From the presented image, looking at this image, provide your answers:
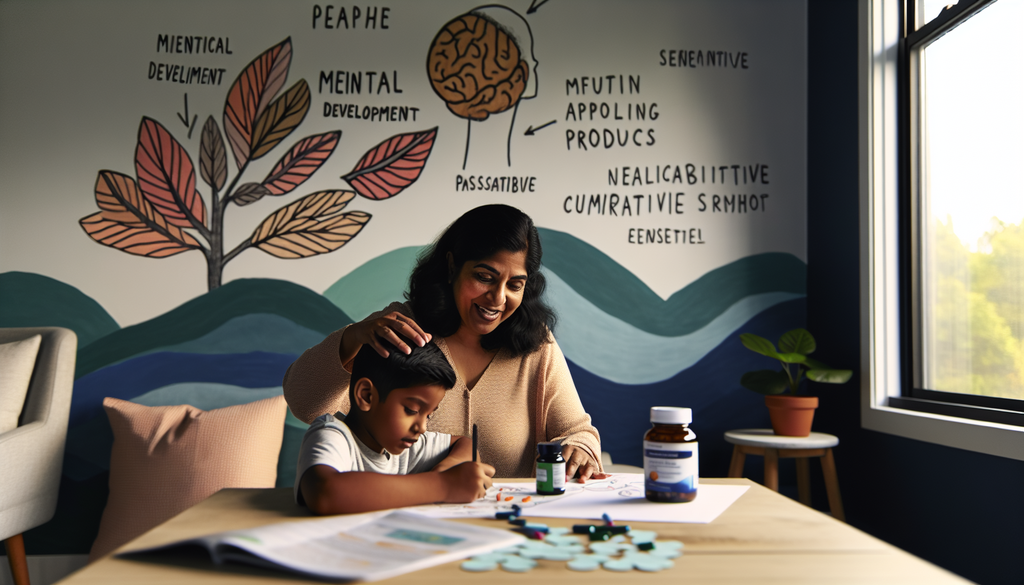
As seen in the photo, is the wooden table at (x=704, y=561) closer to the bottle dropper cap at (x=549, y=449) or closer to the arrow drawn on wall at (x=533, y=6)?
the bottle dropper cap at (x=549, y=449)

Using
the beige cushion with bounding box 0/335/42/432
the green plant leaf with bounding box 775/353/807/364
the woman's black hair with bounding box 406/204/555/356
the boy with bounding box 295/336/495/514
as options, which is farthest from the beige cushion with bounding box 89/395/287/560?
the green plant leaf with bounding box 775/353/807/364

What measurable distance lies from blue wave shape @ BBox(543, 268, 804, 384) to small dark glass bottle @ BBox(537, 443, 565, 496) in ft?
5.55

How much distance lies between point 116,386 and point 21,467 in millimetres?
482

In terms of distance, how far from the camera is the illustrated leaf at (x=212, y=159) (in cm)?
277

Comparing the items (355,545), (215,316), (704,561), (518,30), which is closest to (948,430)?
(704,561)

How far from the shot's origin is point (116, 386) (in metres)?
2.69

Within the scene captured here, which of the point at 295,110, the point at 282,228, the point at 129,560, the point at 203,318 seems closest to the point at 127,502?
the point at 203,318

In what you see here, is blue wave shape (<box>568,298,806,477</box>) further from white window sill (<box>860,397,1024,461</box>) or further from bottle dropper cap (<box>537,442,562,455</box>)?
bottle dropper cap (<box>537,442,562,455</box>)

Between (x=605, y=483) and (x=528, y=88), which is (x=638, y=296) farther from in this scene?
(x=605, y=483)

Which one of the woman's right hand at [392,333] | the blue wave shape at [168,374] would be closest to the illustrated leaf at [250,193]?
the blue wave shape at [168,374]

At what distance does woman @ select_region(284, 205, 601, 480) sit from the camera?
147 centimetres

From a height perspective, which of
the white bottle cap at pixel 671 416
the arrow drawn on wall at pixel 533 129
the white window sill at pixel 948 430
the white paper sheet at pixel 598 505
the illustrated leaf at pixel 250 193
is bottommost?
the white window sill at pixel 948 430

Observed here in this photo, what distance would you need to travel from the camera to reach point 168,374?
2.70 meters

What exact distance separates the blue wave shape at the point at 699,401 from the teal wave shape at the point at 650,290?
152 millimetres
